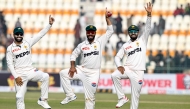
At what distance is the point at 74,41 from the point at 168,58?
4.63m

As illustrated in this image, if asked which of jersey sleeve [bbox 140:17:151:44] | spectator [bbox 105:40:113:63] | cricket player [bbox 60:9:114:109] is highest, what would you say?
jersey sleeve [bbox 140:17:151:44]

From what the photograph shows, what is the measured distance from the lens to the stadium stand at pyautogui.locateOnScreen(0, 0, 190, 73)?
25156 mm

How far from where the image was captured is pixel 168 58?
22703mm

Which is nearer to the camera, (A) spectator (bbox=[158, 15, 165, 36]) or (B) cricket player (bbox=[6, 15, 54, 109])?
(B) cricket player (bbox=[6, 15, 54, 109])

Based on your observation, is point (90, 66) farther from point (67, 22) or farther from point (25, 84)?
point (67, 22)

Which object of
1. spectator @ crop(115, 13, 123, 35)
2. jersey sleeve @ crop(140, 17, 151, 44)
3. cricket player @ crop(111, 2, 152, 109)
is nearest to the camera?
jersey sleeve @ crop(140, 17, 151, 44)

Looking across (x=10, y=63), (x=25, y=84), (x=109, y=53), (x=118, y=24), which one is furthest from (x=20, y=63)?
(x=118, y=24)

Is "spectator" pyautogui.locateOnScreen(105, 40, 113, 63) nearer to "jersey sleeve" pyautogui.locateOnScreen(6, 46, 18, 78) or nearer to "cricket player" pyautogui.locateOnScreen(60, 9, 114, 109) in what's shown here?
"cricket player" pyautogui.locateOnScreen(60, 9, 114, 109)

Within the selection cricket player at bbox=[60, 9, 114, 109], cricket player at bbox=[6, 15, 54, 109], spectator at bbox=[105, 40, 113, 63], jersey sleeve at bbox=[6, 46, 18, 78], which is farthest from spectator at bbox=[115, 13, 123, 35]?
jersey sleeve at bbox=[6, 46, 18, 78]

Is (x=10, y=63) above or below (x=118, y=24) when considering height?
below

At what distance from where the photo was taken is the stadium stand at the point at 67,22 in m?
25.2

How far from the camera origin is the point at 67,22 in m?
27.2

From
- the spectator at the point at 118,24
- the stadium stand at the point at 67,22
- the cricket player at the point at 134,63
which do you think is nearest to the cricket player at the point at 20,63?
the cricket player at the point at 134,63

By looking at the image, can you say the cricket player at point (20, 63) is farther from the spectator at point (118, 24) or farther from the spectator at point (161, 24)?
the spectator at point (161, 24)
